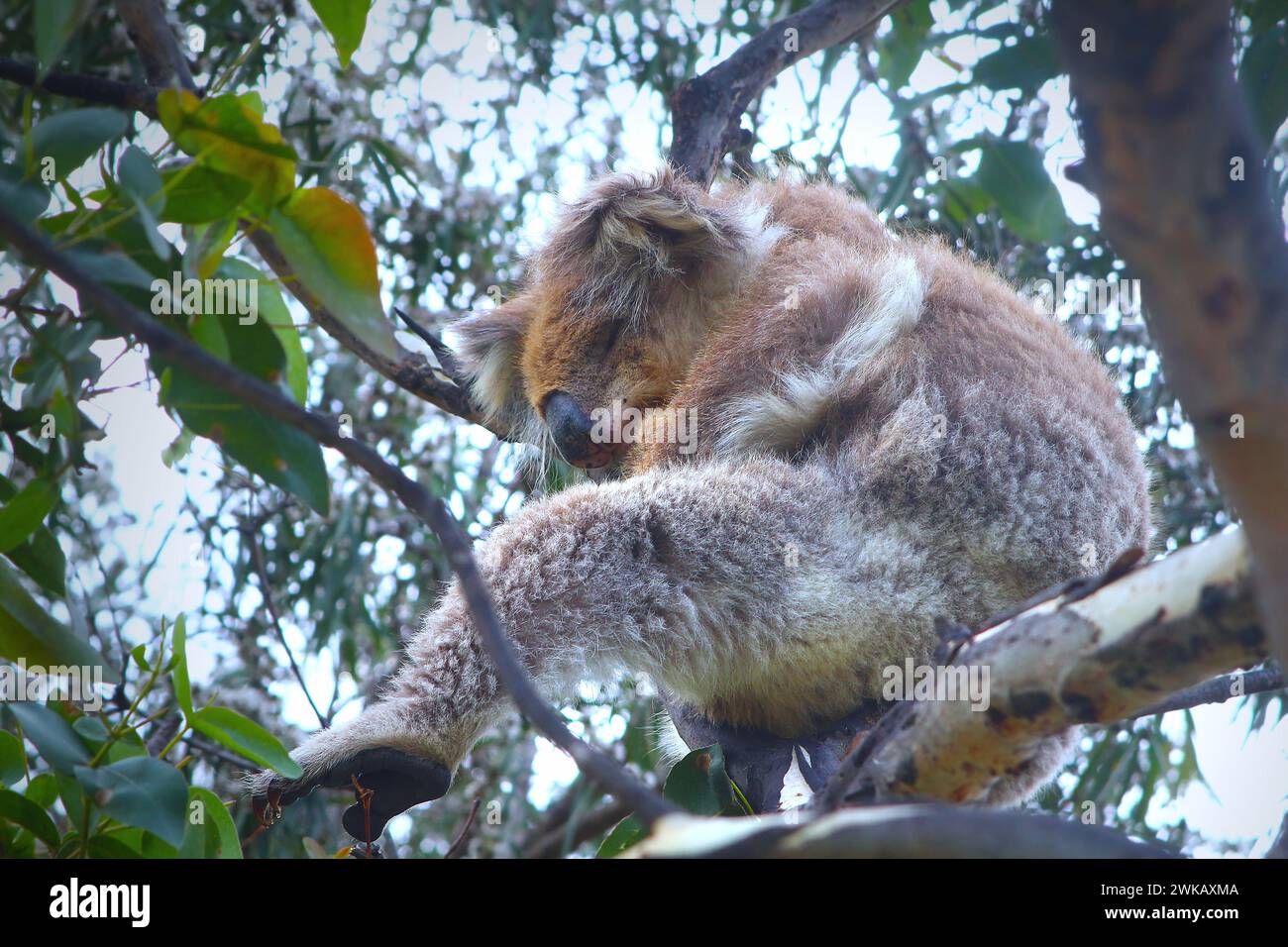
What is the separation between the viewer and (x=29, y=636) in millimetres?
1372

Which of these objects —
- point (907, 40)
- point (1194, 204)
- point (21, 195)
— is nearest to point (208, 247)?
point (21, 195)

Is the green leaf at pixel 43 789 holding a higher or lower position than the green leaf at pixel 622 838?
higher

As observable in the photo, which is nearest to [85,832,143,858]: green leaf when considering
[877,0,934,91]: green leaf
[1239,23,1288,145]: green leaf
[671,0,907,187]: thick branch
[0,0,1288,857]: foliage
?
[0,0,1288,857]: foliage

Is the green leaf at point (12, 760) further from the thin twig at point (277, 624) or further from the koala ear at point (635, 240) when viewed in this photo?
the koala ear at point (635, 240)

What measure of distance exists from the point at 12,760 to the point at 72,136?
0.82m

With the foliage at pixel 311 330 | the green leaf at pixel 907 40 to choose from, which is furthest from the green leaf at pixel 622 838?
the green leaf at pixel 907 40

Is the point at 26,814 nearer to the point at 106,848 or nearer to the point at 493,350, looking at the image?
the point at 106,848

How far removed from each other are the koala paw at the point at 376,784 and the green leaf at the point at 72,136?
0.96 meters

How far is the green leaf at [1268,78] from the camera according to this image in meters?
1.65

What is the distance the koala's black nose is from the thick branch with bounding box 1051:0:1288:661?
1.94m

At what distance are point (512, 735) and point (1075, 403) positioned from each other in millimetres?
2485
